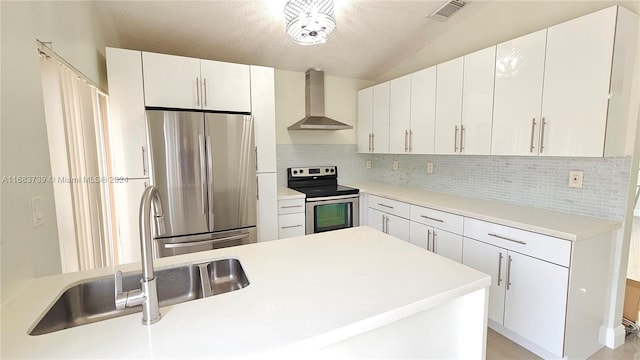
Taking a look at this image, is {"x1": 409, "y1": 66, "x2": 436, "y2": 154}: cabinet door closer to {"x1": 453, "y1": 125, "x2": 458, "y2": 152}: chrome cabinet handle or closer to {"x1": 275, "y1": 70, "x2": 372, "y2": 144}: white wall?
{"x1": 453, "y1": 125, "x2": 458, "y2": 152}: chrome cabinet handle

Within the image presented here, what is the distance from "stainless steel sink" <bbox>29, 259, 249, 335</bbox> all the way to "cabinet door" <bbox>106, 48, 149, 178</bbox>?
54.1 inches

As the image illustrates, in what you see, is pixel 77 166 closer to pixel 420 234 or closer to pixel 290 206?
pixel 290 206

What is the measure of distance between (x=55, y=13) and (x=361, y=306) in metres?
1.95

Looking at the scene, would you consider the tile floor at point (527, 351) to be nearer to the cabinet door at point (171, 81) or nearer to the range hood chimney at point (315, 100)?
the range hood chimney at point (315, 100)

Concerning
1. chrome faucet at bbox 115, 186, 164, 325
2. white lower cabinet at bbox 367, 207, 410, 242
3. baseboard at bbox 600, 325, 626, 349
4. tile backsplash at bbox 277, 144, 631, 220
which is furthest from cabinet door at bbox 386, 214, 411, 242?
chrome faucet at bbox 115, 186, 164, 325

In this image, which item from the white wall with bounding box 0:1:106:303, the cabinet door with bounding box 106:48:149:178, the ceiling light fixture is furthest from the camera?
the cabinet door with bounding box 106:48:149:178

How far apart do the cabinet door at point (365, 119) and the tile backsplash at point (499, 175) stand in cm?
23

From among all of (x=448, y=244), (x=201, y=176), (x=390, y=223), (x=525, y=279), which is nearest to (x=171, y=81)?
(x=201, y=176)

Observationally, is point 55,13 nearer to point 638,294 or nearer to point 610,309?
point 610,309

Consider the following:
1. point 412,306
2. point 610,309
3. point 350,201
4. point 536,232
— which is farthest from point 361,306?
point 350,201

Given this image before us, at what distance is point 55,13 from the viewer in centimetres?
143

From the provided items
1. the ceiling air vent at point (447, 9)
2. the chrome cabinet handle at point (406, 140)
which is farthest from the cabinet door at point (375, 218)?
the ceiling air vent at point (447, 9)

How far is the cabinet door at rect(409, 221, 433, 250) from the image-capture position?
2609mm

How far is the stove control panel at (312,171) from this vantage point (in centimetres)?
359
